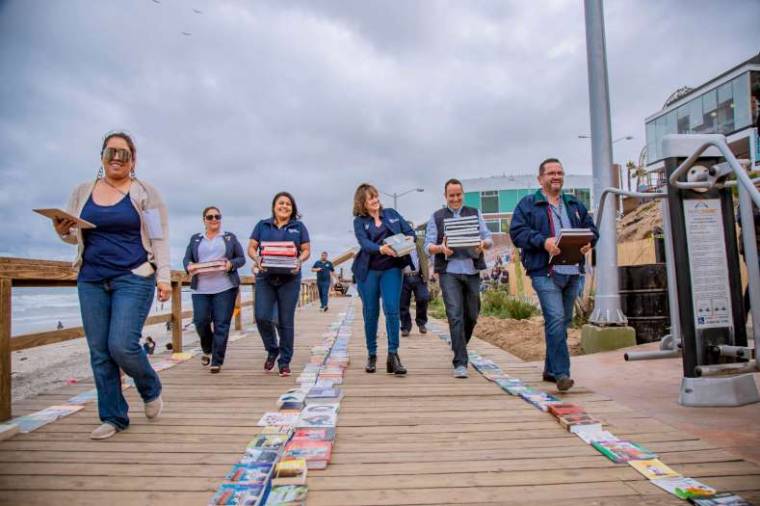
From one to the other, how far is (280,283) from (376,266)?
3.20ft

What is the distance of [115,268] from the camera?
10.1 ft

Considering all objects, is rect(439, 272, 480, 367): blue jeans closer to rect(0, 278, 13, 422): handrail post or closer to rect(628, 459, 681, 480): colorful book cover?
rect(628, 459, 681, 480): colorful book cover

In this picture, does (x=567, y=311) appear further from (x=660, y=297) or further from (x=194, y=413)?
(x=660, y=297)

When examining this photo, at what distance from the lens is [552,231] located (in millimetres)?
4238

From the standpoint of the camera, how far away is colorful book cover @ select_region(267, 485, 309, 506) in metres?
2.10

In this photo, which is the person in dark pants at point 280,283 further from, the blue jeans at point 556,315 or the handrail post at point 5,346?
the blue jeans at point 556,315

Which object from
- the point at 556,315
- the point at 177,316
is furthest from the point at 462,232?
the point at 177,316

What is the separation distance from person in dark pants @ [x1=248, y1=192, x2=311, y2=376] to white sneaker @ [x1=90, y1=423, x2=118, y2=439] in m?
1.99

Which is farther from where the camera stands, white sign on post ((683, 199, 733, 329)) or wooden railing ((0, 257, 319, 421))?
white sign on post ((683, 199, 733, 329))

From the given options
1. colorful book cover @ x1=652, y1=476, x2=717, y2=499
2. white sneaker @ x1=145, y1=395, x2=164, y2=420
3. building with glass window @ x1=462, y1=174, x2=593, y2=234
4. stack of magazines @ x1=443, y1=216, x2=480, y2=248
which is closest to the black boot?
stack of magazines @ x1=443, y1=216, x2=480, y2=248

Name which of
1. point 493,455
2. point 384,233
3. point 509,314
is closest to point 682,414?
point 493,455

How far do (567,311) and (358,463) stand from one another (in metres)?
2.42


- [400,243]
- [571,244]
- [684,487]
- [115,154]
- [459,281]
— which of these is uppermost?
[115,154]

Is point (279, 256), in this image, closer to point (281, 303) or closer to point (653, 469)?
point (281, 303)
